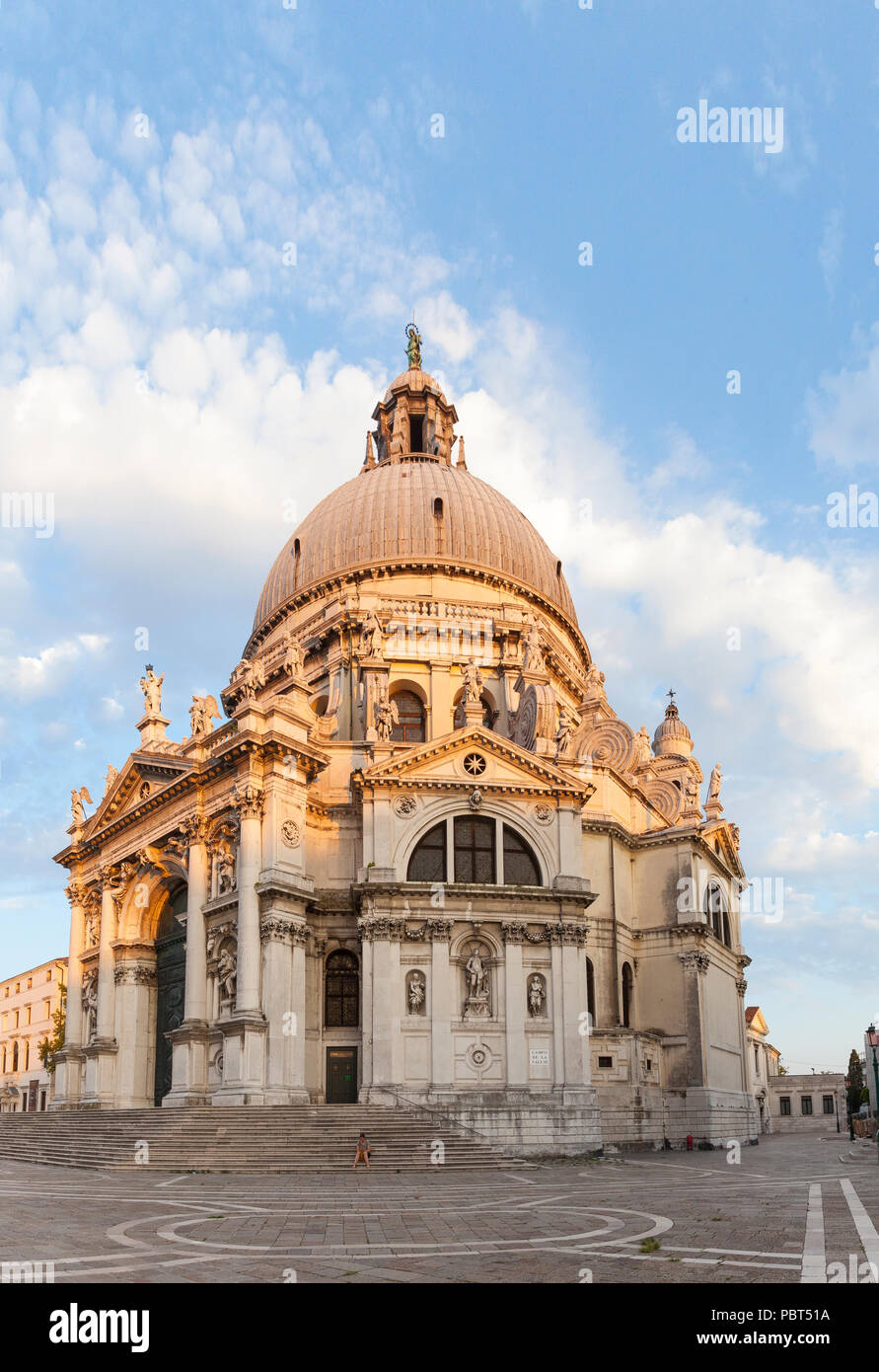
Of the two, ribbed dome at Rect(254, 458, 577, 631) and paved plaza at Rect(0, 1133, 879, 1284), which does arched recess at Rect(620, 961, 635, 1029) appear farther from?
ribbed dome at Rect(254, 458, 577, 631)

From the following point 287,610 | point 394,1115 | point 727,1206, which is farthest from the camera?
point 287,610

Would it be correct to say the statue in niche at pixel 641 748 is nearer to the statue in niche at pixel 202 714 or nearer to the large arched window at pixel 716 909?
the large arched window at pixel 716 909

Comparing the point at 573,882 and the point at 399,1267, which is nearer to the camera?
the point at 399,1267

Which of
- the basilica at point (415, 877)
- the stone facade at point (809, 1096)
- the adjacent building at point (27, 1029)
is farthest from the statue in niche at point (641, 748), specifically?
the stone facade at point (809, 1096)

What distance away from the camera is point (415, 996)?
135 feet

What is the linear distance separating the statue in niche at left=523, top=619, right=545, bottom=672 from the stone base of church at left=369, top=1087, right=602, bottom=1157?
19177 mm

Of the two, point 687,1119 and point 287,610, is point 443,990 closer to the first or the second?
point 687,1119

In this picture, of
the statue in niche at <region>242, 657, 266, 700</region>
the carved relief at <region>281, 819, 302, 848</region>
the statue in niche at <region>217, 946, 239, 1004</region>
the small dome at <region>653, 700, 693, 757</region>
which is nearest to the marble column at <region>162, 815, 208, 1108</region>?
the statue in niche at <region>217, 946, 239, 1004</region>

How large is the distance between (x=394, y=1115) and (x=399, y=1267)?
23766mm

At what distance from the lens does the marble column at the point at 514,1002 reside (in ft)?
135

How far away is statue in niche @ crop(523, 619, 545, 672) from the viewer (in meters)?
53.4

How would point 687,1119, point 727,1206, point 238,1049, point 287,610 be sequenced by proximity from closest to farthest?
point 727,1206 < point 238,1049 < point 687,1119 < point 287,610

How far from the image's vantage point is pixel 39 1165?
124ft

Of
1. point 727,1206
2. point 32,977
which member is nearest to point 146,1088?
point 727,1206
